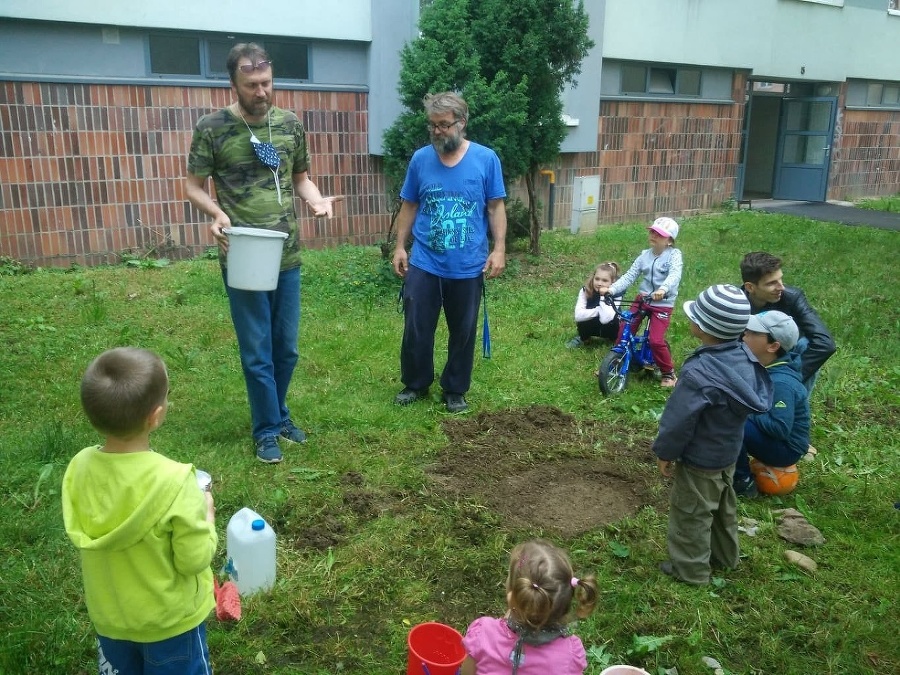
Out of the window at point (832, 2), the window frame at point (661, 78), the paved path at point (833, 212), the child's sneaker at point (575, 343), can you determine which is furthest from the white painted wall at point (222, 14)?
the window at point (832, 2)

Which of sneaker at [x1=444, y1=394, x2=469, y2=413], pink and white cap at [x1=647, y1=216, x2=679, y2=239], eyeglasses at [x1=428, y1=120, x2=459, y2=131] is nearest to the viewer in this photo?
eyeglasses at [x1=428, y1=120, x2=459, y2=131]

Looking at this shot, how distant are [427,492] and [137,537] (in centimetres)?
228

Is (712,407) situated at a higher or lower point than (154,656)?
higher

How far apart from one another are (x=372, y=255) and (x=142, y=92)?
10.5 ft

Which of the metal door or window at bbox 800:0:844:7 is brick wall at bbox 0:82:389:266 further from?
the metal door

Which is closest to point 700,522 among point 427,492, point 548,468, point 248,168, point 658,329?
point 548,468

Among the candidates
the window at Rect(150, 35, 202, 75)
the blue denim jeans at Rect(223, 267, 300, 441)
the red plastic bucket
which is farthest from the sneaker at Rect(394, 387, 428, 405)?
the window at Rect(150, 35, 202, 75)

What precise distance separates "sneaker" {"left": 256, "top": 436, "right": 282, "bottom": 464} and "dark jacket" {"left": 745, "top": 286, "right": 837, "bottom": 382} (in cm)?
288

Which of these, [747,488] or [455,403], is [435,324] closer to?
[455,403]

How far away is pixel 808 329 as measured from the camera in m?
4.69

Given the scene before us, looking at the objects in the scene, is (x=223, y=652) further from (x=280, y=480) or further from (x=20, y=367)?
(x=20, y=367)

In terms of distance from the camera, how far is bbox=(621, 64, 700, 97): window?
1372 centimetres

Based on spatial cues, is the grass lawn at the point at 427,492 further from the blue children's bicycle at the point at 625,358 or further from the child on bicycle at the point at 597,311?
the child on bicycle at the point at 597,311

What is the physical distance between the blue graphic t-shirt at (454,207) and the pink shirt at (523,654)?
3.07 meters
